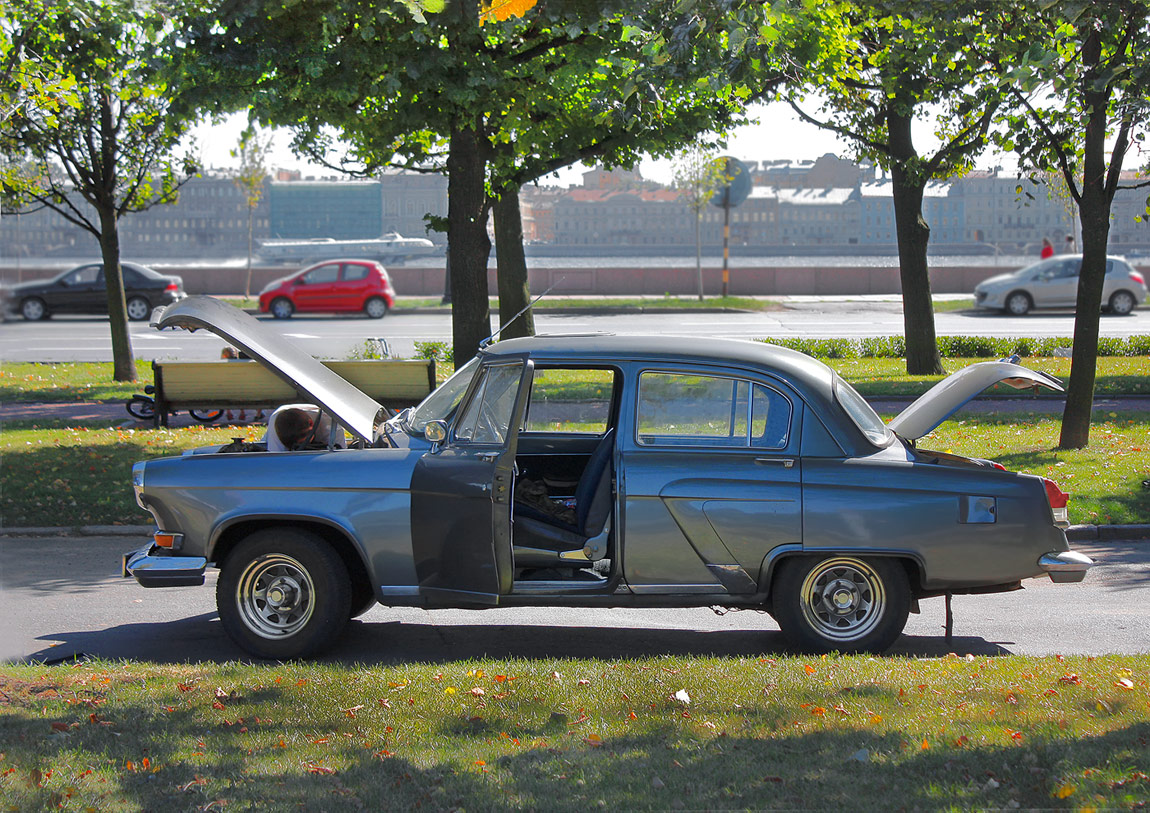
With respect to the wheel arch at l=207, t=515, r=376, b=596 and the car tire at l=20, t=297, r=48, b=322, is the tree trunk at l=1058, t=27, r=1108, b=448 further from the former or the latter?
the car tire at l=20, t=297, r=48, b=322

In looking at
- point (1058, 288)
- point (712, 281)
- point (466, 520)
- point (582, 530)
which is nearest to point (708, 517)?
point (582, 530)

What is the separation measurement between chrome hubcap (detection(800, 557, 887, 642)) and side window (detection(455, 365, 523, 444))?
1.81m

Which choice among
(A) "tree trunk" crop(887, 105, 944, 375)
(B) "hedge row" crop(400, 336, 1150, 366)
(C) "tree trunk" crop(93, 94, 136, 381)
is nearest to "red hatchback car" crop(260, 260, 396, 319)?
(B) "hedge row" crop(400, 336, 1150, 366)

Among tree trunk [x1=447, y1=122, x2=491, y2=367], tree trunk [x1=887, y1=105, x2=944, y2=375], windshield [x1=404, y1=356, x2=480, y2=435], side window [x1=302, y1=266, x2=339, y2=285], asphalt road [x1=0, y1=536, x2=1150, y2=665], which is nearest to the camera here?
windshield [x1=404, y1=356, x2=480, y2=435]

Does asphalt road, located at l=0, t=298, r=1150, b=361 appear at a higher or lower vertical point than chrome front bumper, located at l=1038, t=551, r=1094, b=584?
higher

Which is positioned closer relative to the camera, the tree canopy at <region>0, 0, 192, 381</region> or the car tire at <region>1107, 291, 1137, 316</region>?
the tree canopy at <region>0, 0, 192, 381</region>

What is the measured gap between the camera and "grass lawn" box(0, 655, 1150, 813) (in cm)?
386

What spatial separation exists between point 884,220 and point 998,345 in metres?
111

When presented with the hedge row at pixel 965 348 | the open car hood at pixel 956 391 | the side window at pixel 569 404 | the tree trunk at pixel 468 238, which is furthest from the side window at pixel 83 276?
the open car hood at pixel 956 391

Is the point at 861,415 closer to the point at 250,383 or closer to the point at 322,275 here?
the point at 250,383

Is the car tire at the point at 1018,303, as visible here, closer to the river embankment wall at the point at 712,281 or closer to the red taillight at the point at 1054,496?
the river embankment wall at the point at 712,281

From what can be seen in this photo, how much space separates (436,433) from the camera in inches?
230

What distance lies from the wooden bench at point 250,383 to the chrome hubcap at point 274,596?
7536 mm

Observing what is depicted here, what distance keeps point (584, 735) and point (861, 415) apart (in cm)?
248
